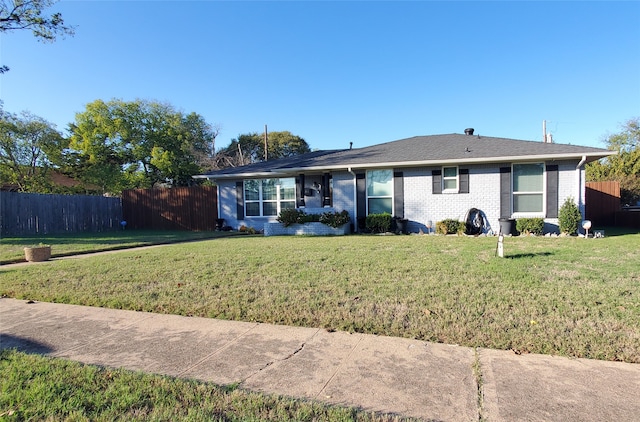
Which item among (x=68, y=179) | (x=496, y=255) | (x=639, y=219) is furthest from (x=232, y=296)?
(x=68, y=179)

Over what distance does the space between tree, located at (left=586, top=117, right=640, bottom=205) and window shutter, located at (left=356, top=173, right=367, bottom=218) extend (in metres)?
14.9

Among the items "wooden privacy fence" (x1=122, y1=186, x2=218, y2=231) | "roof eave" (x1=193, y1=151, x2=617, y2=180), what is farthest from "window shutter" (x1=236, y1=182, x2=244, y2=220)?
"wooden privacy fence" (x1=122, y1=186, x2=218, y2=231)

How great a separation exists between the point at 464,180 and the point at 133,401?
485 inches

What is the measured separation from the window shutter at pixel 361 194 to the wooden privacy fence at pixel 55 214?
47.5ft

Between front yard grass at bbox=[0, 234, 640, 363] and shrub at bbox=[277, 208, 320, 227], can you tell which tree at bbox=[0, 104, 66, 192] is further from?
front yard grass at bbox=[0, 234, 640, 363]

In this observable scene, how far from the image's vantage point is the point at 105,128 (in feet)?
92.8

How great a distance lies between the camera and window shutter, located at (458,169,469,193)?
1245 cm

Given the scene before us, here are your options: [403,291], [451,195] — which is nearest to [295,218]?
[451,195]

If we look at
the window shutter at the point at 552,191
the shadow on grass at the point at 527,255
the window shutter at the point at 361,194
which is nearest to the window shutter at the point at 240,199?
the window shutter at the point at 361,194

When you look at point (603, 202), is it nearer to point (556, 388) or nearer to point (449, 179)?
point (449, 179)

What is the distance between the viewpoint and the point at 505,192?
12023mm

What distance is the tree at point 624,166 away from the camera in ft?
65.0

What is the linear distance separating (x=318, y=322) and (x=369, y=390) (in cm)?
139

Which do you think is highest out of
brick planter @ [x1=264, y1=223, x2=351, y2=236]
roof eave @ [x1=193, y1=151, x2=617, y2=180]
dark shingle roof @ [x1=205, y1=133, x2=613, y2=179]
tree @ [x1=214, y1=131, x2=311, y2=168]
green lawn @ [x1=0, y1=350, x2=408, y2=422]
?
tree @ [x1=214, y1=131, x2=311, y2=168]
